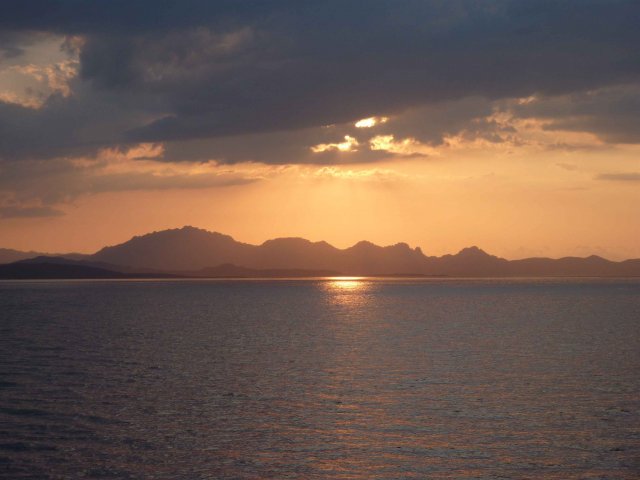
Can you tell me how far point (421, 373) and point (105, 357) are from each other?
29442mm

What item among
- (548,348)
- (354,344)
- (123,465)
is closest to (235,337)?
(354,344)

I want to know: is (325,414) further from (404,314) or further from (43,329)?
(404,314)

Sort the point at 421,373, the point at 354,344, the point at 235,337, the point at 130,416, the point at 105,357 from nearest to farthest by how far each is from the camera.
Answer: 1. the point at 130,416
2. the point at 421,373
3. the point at 105,357
4. the point at 354,344
5. the point at 235,337

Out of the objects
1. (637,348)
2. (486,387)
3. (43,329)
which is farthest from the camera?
(43,329)

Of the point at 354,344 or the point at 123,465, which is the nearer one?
the point at 123,465

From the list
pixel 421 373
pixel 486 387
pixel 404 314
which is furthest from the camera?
pixel 404 314

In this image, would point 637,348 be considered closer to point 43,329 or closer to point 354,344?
point 354,344

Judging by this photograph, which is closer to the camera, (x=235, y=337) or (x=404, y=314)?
(x=235, y=337)

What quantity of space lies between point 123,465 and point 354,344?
5129 centimetres

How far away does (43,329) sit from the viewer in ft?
319

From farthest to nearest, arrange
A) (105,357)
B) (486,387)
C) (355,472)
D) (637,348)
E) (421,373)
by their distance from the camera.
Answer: (637,348), (105,357), (421,373), (486,387), (355,472)

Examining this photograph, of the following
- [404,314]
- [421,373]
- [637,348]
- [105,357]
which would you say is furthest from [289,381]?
[404,314]

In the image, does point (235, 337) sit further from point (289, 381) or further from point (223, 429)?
point (223, 429)

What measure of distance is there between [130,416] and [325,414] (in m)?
10.5
